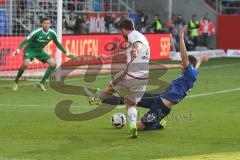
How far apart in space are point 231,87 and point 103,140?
1085 centimetres

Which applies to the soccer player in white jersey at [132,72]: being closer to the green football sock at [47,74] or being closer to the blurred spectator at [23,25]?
the green football sock at [47,74]

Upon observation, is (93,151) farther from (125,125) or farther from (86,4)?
(86,4)

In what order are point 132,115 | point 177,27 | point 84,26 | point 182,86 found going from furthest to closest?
point 177,27 < point 84,26 < point 182,86 < point 132,115

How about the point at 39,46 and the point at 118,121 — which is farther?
the point at 39,46

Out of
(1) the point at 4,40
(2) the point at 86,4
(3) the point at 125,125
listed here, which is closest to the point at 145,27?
(2) the point at 86,4

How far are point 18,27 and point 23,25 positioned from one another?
0.19m

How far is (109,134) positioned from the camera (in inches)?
531

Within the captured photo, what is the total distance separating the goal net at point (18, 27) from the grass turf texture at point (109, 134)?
224 inches

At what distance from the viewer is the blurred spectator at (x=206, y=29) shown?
44181 mm

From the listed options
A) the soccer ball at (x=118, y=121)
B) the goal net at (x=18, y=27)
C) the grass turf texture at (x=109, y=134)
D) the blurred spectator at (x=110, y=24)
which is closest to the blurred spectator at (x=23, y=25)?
the goal net at (x=18, y=27)

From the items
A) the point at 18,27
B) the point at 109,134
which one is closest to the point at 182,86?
the point at 109,134

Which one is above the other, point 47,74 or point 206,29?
point 206,29

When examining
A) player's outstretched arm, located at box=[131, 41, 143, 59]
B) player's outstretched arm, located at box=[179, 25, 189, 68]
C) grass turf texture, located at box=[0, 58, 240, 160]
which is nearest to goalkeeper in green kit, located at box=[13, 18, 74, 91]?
grass turf texture, located at box=[0, 58, 240, 160]

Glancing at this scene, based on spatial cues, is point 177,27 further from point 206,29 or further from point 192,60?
point 192,60
